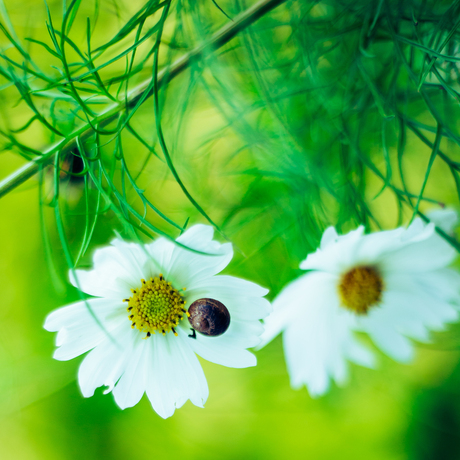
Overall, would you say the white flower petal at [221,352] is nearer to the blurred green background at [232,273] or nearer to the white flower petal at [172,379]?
the white flower petal at [172,379]

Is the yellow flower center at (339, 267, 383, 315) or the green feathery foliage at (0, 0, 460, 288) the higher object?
the green feathery foliage at (0, 0, 460, 288)

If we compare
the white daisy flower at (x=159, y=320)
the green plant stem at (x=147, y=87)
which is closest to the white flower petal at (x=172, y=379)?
the white daisy flower at (x=159, y=320)

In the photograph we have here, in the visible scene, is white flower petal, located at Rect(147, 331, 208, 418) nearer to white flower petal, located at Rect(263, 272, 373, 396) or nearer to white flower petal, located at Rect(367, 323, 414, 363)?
white flower petal, located at Rect(263, 272, 373, 396)

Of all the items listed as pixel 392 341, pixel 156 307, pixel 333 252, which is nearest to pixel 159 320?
pixel 156 307

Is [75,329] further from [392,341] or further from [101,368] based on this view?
[392,341]

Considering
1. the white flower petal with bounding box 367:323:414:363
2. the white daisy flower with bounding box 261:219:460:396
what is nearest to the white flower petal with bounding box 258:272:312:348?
the white daisy flower with bounding box 261:219:460:396

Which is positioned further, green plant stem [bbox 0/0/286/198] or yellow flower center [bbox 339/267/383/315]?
yellow flower center [bbox 339/267/383/315]


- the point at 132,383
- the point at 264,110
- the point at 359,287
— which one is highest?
the point at 264,110
